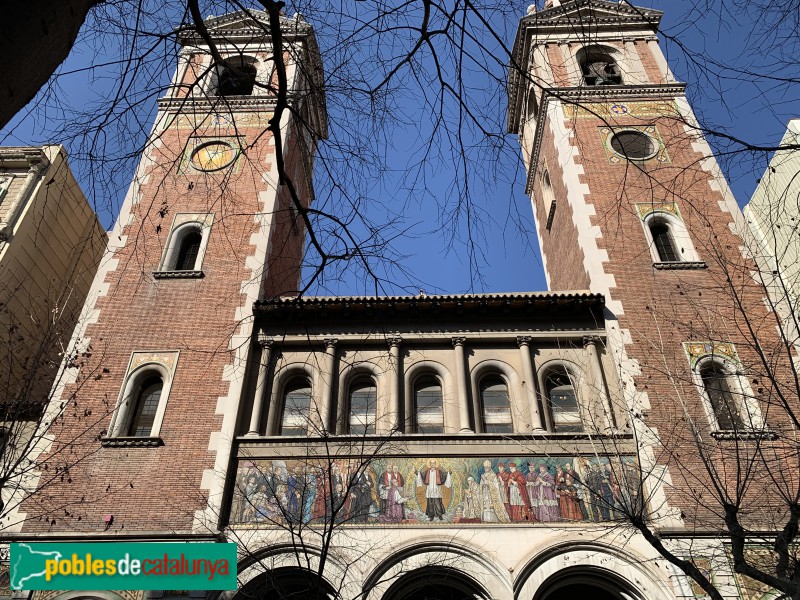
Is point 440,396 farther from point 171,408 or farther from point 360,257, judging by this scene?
point 360,257

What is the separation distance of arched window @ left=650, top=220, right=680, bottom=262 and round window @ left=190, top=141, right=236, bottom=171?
35.7 ft

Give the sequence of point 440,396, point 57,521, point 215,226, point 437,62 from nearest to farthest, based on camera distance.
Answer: point 437,62, point 57,521, point 440,396, point 215,226

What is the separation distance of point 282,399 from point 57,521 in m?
4.38

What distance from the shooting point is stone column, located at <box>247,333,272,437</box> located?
12.2 metres

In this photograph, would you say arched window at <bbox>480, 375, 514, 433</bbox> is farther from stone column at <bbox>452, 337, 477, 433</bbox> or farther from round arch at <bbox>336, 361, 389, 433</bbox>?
round arch at <bbox>336, 361, 389, 433</bbox>

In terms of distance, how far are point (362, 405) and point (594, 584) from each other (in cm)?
523

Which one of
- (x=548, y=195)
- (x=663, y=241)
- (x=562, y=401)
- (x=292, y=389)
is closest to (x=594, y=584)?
(x=562, y=401)

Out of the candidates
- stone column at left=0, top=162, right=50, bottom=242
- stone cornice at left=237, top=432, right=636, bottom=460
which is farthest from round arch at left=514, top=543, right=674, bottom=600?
stone column at left=0, top=162, right=50, bottom=242

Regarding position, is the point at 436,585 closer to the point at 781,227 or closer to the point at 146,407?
the point at 146,407

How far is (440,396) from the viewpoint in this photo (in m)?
12.9

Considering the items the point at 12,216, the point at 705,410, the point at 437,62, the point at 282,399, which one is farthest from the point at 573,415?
the point at 12,216

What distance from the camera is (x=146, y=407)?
12.9 meters

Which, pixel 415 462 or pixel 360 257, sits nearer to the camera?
pixel 360 257

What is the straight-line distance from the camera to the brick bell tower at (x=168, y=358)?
1101 cm
